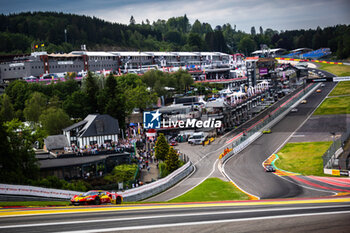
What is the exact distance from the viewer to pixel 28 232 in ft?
47.8

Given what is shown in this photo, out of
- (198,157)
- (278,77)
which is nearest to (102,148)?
(198,157)

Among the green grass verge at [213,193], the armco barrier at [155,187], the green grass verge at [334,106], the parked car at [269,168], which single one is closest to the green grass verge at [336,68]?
the green grass verge at [334,106]

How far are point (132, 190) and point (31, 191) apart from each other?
30.3 feet

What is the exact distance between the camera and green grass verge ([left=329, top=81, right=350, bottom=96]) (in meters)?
110

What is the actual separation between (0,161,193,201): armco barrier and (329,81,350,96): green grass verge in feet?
254

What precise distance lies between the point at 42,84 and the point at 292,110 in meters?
64.2

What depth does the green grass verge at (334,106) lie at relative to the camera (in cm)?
8714

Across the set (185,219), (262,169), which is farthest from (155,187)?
(185,219)

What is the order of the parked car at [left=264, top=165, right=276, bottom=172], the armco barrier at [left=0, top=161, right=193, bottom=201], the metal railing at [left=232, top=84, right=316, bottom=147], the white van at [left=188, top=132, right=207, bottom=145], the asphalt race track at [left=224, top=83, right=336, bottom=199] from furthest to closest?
the white van at [left=188, top=132, right=207, bottom=145] < the metal railing at [left=232, top=84, right=316, bottom=147] < the parked car at [left=264, top=165, right=276, bottom=172] < the asphalt race track at [left=224, top=83, right=336, bottom=199] < the armco barrier at [left=0, top=161, right=193, bottom=201]

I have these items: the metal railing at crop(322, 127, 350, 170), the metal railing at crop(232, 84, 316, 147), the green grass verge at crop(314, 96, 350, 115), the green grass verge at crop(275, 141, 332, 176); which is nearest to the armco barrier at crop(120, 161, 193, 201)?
the green grass verge at crop(275, 141, 332, 176)

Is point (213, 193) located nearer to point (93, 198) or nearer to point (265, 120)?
point (93, 198)

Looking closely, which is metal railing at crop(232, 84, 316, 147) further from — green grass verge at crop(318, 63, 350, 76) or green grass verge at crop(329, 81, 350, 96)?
green grass verge at crop(318, 63, 350, 76)

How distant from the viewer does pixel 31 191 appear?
2859cm

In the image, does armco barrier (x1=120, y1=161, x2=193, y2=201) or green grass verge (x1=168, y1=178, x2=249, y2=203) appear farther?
armco barrier (x1=120, y1=161, x2=193, y2=201)
